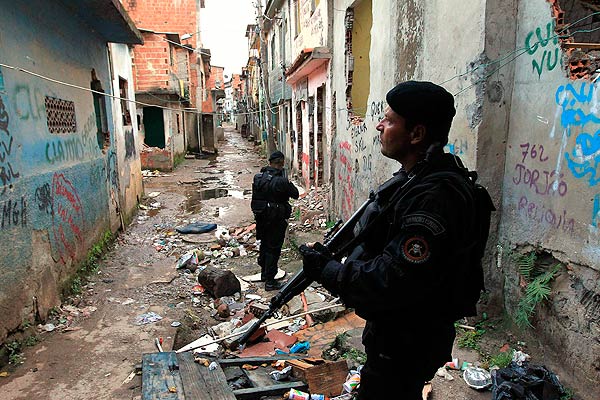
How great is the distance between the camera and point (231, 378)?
3.22 metres

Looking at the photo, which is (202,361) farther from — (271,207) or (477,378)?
(271,207)

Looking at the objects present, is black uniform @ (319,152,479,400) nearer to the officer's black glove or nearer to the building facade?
the officer's black glove

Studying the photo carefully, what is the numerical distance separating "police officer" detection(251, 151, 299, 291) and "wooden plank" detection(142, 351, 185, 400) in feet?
7.84

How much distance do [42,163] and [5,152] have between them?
34.0 inches

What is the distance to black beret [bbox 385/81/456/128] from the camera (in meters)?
1.55

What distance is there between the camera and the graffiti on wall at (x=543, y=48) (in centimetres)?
279

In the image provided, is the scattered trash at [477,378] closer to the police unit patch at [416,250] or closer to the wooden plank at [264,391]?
the wooden plank at [264,391]

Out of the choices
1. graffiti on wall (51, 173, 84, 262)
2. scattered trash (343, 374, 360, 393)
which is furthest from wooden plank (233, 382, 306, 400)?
graffiti on wall (51, 173, 84, 262)

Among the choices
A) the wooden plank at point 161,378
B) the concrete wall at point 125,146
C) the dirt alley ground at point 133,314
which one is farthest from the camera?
the concrete wall at point 125,146

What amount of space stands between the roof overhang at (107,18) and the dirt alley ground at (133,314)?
3776 millimetres

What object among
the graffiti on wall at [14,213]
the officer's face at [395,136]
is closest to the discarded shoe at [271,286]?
the graffiti on wall at [14,213]

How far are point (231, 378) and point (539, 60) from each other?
10.9 ft

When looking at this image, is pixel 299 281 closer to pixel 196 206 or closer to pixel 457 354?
pixel 457 354

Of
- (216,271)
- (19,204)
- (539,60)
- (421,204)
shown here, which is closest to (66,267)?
(19,204)
